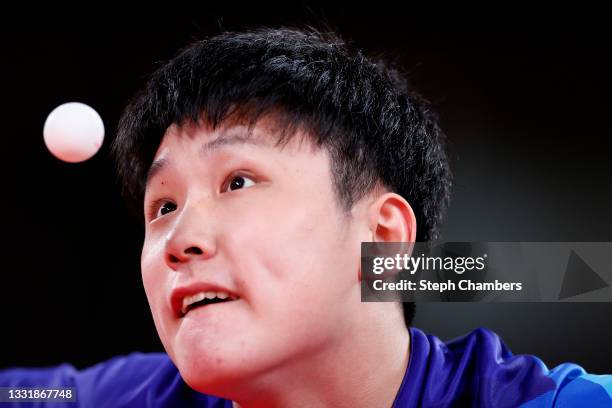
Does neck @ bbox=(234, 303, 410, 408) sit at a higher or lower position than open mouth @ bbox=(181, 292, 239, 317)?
lower

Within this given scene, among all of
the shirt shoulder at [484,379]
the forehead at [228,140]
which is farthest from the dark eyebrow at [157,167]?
the shirt shoulder at [484,379]

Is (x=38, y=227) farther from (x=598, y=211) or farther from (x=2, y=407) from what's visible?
(x=598, y=211)

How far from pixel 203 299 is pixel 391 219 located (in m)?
0.23

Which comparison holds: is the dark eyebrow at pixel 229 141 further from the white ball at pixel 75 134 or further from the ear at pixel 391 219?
the white ball at pixel 75 134

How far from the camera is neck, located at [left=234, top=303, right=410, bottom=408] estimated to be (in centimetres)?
77

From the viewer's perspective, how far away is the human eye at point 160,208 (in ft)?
2.68

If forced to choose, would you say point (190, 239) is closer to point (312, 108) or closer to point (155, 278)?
point (155, 278)

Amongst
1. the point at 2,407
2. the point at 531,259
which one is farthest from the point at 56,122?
the point at 531,259

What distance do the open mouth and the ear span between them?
187 millimetres

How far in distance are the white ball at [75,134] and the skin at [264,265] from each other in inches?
12.6

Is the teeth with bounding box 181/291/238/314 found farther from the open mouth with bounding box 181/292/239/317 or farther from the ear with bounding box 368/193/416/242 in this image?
the ear with bounding box 368/193/416/242

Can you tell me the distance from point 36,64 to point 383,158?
770mm

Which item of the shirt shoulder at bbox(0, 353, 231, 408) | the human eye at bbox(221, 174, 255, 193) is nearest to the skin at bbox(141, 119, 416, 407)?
the human eye at bbox(221, 174, 255, 193)

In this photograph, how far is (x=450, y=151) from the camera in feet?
4.68
